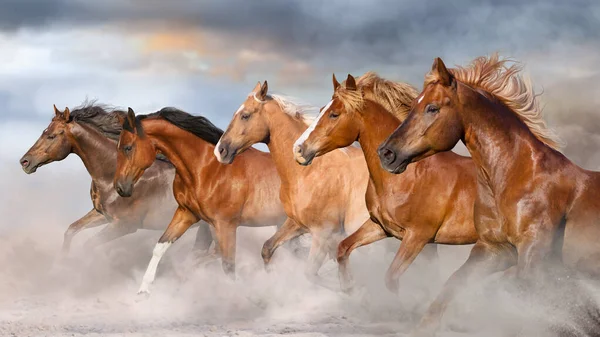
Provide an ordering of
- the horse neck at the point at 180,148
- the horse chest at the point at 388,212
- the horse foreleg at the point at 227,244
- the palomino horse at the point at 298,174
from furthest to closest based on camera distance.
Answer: the horse neck at the point at 180,148
the horse foreleg at the point at 227,244
the palomino horse at the point at 298,174
the horse chest at the point at 388,212

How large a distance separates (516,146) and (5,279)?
6101 millimetres

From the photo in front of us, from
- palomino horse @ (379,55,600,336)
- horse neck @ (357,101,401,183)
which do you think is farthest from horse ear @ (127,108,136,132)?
palomino horse @ (379,55,600,336)

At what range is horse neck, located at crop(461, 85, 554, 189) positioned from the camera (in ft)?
21.7

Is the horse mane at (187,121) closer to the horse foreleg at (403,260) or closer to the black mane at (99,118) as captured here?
the black mane at (99,118)

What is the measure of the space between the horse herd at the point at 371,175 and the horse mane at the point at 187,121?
0.01m

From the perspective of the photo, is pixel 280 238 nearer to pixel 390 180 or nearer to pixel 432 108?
pixel 390 180

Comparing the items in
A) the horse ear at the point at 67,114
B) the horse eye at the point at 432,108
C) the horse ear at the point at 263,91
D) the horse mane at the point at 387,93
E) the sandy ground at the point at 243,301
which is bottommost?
the sandy ground at the point at 243,301

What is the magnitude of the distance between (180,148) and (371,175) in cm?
244

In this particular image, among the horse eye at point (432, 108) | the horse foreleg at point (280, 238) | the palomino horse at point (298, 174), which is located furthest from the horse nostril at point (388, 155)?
the horse foreleg at point (280, 238)

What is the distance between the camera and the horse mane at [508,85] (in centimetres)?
693

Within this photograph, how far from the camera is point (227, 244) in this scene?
9570 mm

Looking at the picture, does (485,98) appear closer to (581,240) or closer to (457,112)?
(457,112)

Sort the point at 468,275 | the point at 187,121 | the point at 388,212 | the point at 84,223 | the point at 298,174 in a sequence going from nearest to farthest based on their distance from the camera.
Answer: the point at 468,275 → the point at 388,212 → the point at 298,174 → the point at 187,121 → the point at 84,223

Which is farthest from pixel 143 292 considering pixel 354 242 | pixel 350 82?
pixel 350 82
